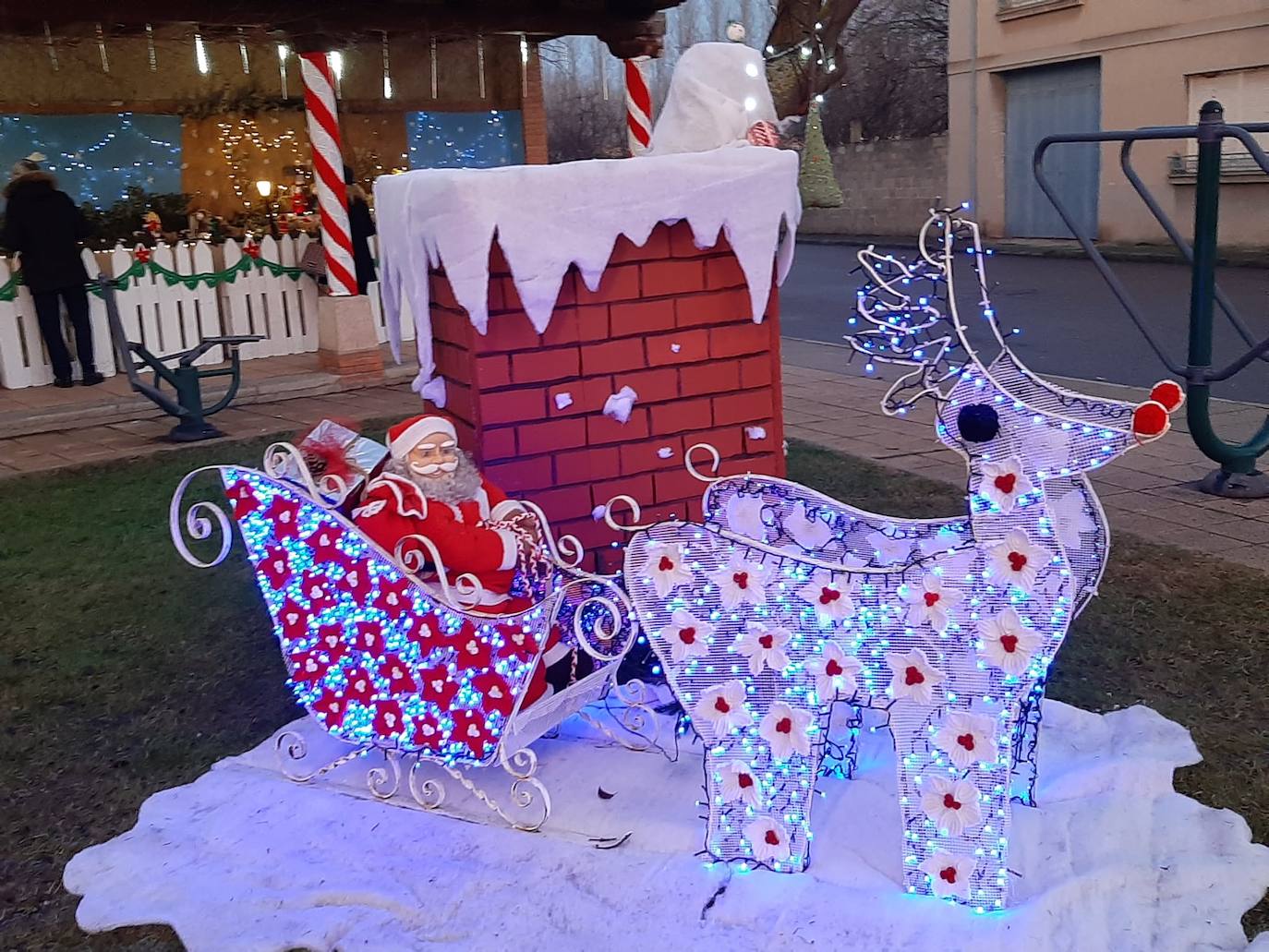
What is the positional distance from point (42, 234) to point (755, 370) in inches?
280

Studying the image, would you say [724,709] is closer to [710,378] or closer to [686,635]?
[686,635]

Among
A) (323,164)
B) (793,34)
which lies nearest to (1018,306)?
(323,164)

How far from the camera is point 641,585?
2.72 m

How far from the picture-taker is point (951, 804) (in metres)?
2.55

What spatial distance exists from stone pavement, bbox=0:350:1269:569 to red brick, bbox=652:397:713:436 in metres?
2.20

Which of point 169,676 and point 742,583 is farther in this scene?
point 169,676

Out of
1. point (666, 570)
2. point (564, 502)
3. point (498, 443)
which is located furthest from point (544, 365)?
point (666, 570)

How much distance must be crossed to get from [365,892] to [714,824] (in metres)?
0.82

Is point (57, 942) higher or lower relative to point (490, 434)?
lower

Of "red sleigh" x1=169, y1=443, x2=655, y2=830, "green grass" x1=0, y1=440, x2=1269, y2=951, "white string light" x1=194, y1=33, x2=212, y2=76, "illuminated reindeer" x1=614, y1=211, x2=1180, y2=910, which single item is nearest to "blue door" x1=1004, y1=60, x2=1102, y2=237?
"white string light" x1=194, y1=33, x2=212, y2=76

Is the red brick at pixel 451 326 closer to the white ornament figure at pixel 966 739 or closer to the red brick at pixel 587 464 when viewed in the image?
the red brick at pixel 587 464

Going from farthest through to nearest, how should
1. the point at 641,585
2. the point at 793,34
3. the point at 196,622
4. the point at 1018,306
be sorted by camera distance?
the point at 793,34 < the point at 1018,306 < the point at 196,622 < the point at 641,585

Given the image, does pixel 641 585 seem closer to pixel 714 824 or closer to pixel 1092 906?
pixel 714 824

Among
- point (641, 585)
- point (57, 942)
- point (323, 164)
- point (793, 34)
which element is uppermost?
point (793, 34)
